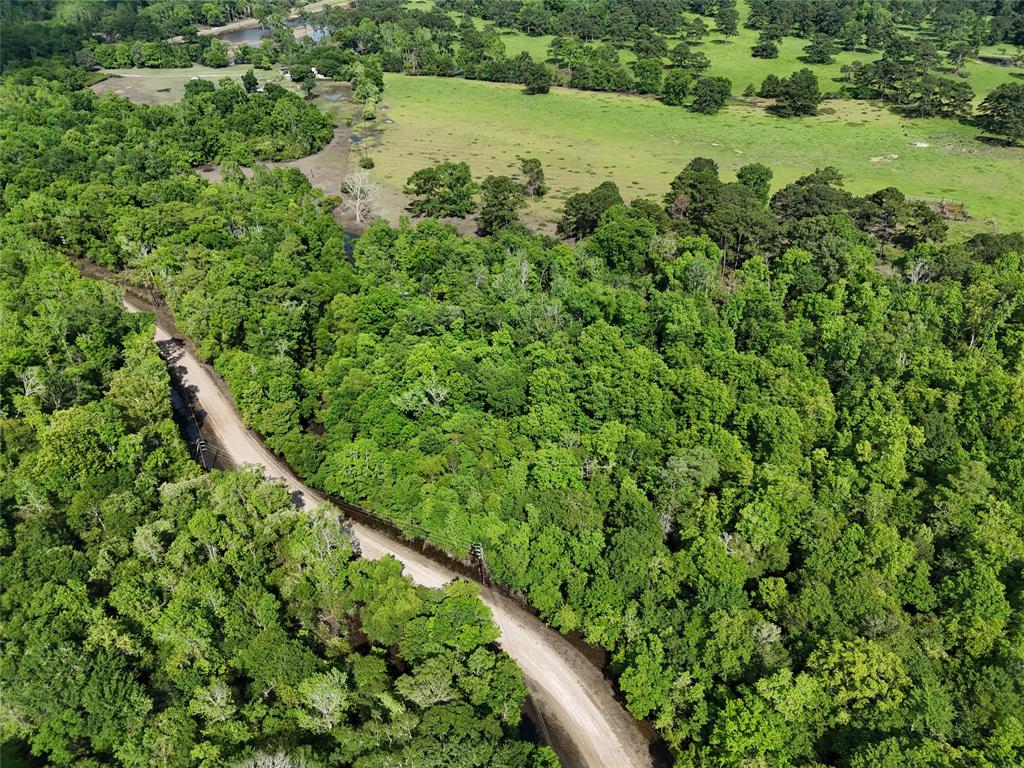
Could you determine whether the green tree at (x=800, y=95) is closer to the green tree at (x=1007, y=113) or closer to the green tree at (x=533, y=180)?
the green tree at (x=1007, y=113)

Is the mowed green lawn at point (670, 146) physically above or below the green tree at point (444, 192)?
above

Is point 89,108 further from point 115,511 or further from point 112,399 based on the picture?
point 115,511

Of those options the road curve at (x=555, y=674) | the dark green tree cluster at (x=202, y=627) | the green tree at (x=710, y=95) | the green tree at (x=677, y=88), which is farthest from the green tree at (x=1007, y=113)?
the dark green tree cluster at (x=202, y=627)

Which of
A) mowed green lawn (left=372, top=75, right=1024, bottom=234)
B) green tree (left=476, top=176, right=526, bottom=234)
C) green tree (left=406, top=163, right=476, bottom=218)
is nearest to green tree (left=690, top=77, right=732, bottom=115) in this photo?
mowed green lawn (left=372, top=75, right=1024, bottom=234)

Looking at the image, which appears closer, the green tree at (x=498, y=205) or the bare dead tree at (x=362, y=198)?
the green tree at (x=498, y=205)

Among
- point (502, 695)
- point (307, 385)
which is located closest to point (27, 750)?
point (502, 695)

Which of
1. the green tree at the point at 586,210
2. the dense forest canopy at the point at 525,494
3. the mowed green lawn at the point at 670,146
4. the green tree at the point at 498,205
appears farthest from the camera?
the mowed green lawn at the point at 670,146

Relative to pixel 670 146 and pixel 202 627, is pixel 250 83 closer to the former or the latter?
pixel 670 146
